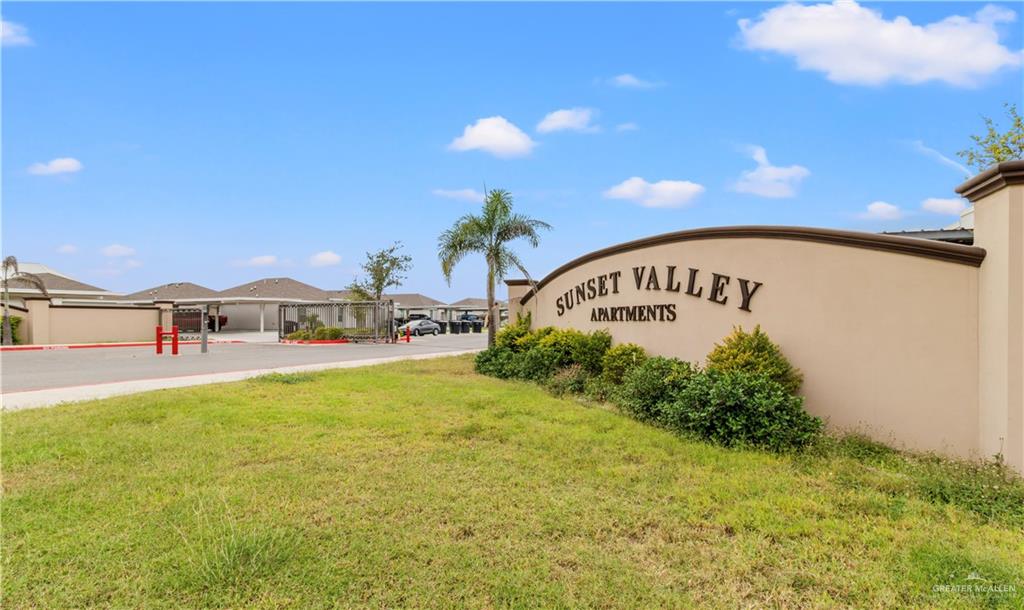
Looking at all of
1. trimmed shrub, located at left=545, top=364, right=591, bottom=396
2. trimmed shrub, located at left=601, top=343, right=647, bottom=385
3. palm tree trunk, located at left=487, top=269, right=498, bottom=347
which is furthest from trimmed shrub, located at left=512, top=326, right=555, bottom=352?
palm tree trunk, located at left=487, top=269, right=498, bottom=347

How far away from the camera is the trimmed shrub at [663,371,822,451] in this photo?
19.7 ft

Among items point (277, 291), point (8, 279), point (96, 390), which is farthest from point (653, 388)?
point (277, 291)

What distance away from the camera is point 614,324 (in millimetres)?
10898

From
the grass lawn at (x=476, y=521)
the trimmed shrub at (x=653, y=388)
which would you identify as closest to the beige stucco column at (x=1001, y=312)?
the grass lawn at (x=476, y=521)

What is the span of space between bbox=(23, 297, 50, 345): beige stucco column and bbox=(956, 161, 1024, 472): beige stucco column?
110 ft

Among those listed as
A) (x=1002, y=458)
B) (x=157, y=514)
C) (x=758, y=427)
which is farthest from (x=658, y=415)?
(x=157, y=514)

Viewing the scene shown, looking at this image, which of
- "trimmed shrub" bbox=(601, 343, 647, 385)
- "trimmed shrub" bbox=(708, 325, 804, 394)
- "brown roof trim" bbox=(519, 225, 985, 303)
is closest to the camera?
"brown roof trim" bbox=(519, 225, 985, 303)

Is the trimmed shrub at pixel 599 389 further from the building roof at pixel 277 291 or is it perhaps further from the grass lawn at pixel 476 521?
the building roof at pixel 277 291

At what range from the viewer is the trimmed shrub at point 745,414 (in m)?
6.01

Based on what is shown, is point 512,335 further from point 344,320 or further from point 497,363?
point 344,320

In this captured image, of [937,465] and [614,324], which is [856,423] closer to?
[937,465]

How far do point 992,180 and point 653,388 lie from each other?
4.32 metres

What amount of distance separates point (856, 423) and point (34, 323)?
1284 inches

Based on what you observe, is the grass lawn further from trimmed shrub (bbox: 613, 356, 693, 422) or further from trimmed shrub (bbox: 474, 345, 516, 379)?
trimmed shrub (bbox: 474, 345, 516, 379)
